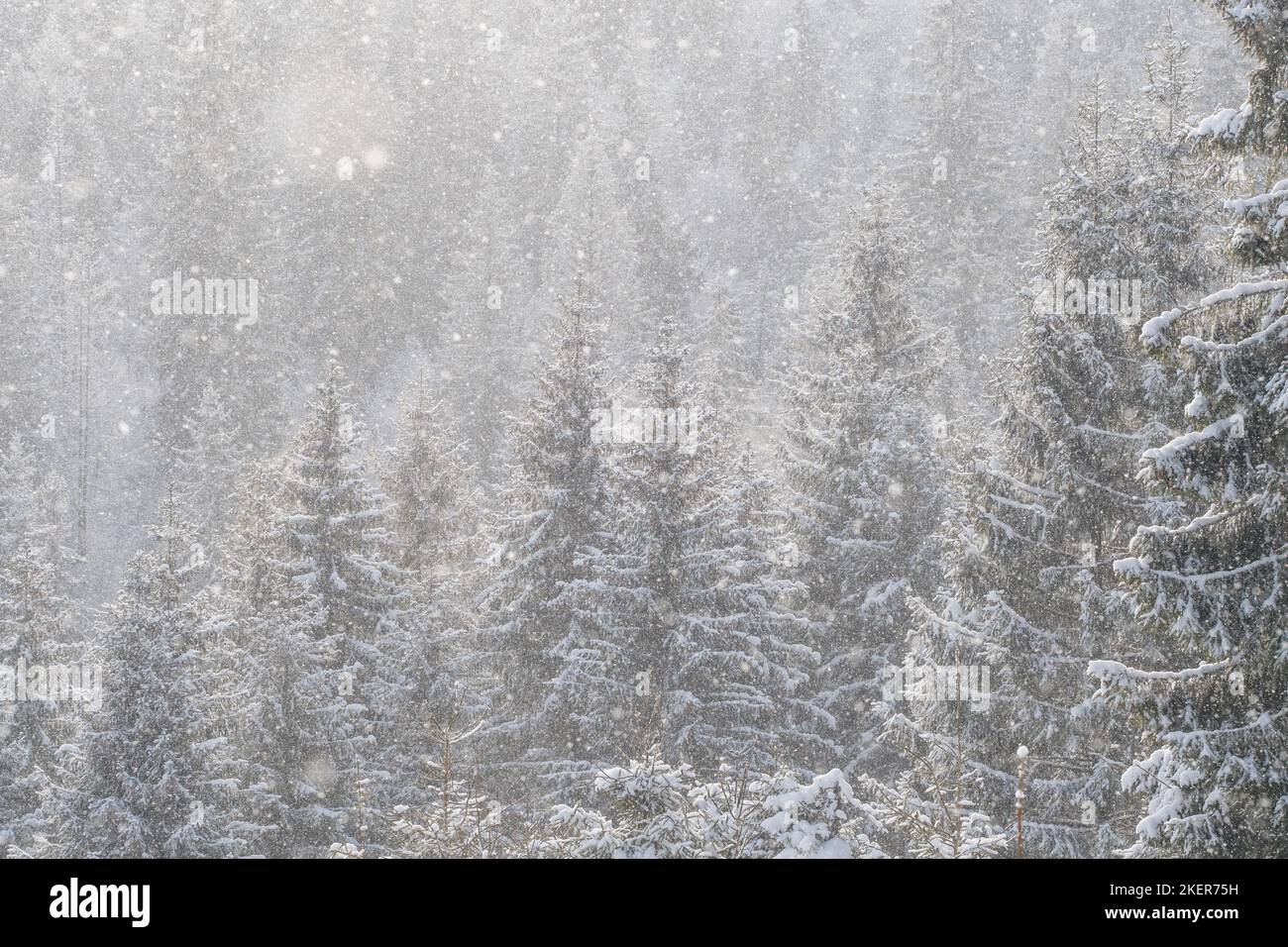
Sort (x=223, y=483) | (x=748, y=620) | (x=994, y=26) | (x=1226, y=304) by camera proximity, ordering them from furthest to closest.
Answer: (x=994, y=26), (x=223, y=483), (x=748, y=620), (x=1226, y=304)

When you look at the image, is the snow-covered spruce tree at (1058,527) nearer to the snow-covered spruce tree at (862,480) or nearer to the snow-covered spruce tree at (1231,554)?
the snow-covered spruce tree at (862,480)

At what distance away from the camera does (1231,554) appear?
8.33m

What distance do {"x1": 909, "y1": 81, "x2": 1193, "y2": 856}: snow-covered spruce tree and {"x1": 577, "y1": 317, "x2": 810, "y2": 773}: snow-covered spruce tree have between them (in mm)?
3872

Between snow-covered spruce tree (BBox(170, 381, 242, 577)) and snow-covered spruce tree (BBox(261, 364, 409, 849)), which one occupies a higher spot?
snow-covered spruce tree (BBox(170, 381, 242, 577))

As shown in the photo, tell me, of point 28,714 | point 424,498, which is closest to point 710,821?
point 424,498

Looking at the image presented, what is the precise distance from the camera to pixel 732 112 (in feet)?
210

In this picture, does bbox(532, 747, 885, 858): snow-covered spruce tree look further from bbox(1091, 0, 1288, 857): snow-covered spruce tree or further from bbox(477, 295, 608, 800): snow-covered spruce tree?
bbox(477, 295, 608, 800): snow-covered spruce tree

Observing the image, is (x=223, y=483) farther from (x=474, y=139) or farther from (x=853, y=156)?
(x=853, y=156)

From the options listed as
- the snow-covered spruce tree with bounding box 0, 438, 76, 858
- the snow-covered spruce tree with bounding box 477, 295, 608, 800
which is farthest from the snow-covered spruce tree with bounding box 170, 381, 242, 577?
the snow-covered spruce tree with bounding box 477, 295, 608, 800

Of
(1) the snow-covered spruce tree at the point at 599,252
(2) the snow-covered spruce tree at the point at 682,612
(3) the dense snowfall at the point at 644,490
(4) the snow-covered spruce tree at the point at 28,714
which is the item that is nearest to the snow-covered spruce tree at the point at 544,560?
(3) the dense snowfall at the point at 644,490

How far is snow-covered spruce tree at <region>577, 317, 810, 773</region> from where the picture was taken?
17.8 metres

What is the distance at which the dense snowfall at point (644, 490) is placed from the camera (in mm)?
8414

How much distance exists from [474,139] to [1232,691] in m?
56.4
